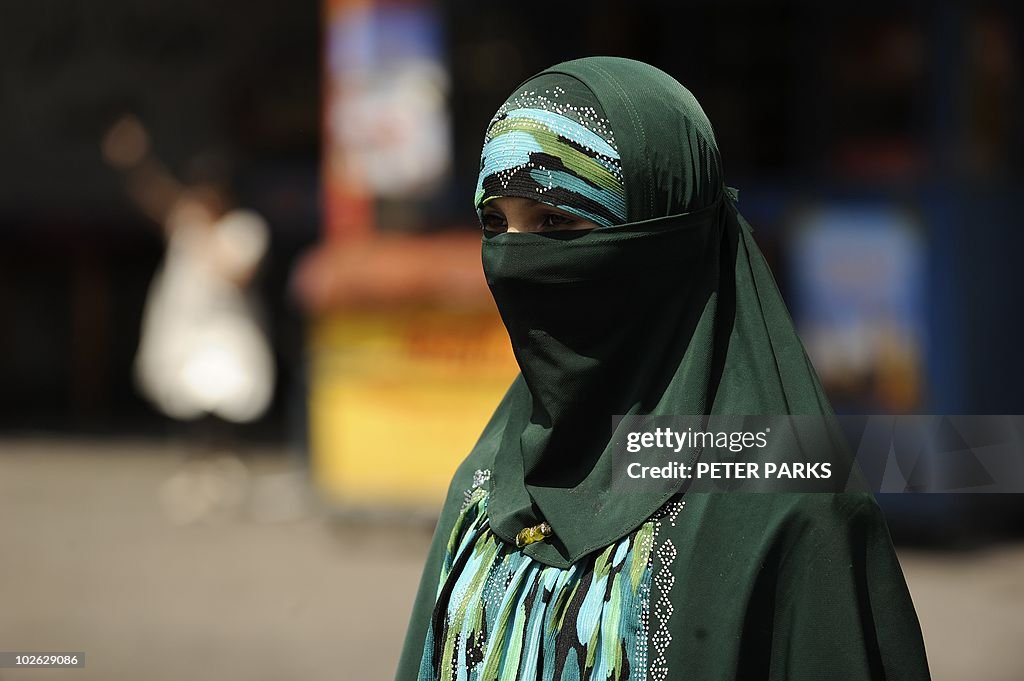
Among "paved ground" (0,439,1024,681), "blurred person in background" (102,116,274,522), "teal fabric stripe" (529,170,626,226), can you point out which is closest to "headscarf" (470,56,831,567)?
"teal fabric stripe" (529,170,626,226)

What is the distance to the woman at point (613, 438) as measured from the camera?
1.64m

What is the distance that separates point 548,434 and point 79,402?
408 inches

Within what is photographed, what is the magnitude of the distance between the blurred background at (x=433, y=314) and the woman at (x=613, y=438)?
3.18m

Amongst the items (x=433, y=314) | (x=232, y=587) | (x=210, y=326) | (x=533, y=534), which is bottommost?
(x=232, y=587)

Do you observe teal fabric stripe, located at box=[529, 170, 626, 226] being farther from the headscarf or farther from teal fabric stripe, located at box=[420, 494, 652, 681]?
teal fabric stripe, located at box=[420, 494, 652, 681]

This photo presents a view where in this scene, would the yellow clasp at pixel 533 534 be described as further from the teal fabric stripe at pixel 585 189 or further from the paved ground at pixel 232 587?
the paved ground at pixel 232 587

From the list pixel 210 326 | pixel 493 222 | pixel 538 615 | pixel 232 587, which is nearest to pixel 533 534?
pixel 538 615

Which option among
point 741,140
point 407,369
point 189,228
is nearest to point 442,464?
point 407,369

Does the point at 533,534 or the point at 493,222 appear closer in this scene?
the point at 533,534

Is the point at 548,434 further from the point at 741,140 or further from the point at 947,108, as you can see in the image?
the point at 741,140

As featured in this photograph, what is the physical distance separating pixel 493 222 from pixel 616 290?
0.25 metres

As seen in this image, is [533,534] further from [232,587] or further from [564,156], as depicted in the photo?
[232,587]

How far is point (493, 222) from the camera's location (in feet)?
6.45

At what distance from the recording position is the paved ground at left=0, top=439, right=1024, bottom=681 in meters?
4.99
